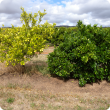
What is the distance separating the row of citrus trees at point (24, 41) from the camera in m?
4.17

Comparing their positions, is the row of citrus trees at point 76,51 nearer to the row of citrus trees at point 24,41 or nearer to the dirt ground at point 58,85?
the row of citrus trees at point 24,41

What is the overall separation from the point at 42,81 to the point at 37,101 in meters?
1.23

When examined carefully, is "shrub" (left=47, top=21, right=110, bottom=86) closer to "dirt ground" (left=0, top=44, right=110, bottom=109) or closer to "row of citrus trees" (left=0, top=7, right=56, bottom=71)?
"dirt ground" (left=0, top=44, right=110, bottom=109)

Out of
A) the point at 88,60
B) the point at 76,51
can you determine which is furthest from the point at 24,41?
the point at 88,60

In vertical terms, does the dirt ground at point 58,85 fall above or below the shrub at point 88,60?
below

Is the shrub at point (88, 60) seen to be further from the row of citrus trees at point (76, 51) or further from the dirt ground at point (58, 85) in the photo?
the dirt ground at point (58, 85)

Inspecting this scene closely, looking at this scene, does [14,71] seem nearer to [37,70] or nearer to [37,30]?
[37,70]

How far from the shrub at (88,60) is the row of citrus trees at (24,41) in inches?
33.5

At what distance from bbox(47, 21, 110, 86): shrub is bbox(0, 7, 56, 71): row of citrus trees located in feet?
2.79

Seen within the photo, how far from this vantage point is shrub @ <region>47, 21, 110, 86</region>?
4.04m

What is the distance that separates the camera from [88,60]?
4004mm

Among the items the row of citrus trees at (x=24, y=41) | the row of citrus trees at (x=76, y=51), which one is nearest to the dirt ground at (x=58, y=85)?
the row of citrus trees at (x=76, y=51)

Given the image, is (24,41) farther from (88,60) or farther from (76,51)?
(88,60)

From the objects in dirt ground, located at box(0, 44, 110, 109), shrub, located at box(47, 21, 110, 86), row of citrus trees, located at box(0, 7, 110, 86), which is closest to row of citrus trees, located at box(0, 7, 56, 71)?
row of citrus trees, located at box(0, 7, 110, 86)
